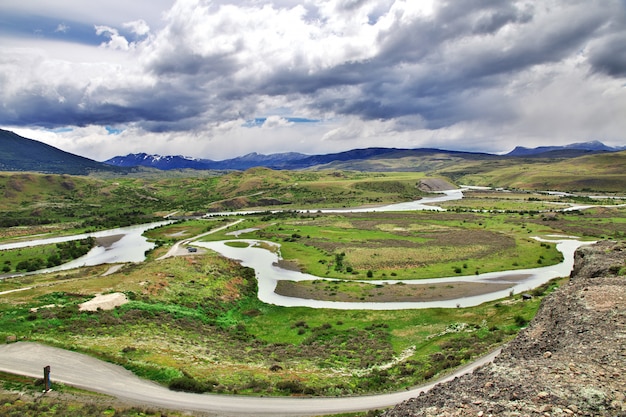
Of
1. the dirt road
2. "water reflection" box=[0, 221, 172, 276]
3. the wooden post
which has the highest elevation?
the wooden post

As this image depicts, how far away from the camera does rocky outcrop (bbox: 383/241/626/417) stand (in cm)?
1804

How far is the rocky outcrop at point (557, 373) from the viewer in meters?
18.0

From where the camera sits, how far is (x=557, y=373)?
20938 millimetres

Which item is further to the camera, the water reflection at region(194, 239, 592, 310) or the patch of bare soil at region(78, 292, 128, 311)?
the water reflection at region(194, 239, 592, 310)

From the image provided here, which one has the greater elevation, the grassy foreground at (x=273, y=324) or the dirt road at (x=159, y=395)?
the dirt road at (x=159, y=395)

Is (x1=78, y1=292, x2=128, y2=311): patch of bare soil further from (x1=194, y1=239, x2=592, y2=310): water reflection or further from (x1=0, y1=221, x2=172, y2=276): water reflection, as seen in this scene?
(x1=0, y1=221, x2=172, y2=276): water reflection

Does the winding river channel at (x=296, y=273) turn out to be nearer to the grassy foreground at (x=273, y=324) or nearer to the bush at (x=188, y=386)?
the grassy foreground at (x=273, y=324)

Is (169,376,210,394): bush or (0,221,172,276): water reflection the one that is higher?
(169,376,210,394): bush

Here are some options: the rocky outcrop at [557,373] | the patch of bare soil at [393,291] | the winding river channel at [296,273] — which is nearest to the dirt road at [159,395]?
the rocky outcrop at [557,373]

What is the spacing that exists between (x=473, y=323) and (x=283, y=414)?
3434cm

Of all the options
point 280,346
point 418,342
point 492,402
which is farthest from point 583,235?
point 492,402

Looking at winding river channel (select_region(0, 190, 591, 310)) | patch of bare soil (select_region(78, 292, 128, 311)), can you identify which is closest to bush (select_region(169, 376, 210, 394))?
patch of bare soil (select_region(78, 292, 128, 311))

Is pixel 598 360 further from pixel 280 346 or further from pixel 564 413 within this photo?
pixel 280 346

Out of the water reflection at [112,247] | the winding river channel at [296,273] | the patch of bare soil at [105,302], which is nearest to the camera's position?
the patch of bare soil at [105,302]
